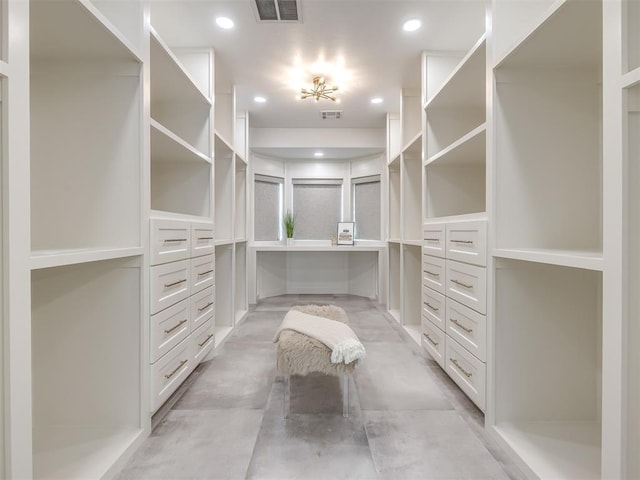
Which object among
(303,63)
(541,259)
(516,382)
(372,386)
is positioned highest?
(303,63)

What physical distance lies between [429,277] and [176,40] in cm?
261

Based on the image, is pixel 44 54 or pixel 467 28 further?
pixel 467 28

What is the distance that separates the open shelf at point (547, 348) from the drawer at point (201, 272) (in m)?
1.73

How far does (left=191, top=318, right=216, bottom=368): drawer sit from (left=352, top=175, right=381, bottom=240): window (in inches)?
119

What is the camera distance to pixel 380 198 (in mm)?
4805

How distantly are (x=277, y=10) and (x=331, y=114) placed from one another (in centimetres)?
186

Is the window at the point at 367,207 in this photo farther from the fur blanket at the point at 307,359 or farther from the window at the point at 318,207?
the fur blanket at the point at 307,359

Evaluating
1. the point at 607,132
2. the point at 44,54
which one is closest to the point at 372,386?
the point at 607,132

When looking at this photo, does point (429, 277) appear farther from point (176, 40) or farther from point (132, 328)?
point (176, 40)

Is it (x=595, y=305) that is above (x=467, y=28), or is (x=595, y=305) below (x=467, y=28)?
below

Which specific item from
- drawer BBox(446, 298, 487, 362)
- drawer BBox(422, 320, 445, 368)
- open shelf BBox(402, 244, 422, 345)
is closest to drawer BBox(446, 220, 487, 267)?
drawer BBox(446, 298, 487, 362)

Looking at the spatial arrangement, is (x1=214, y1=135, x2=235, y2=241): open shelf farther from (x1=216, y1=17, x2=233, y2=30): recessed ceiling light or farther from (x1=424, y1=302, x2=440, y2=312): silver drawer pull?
(x1=424, y1=302, x2=440, y2=312): silver drawer pull

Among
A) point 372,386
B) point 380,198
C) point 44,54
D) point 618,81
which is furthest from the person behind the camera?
point 380,198

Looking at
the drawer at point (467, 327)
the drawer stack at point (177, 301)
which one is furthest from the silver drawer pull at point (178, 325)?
the drawer at point (467, 327)
